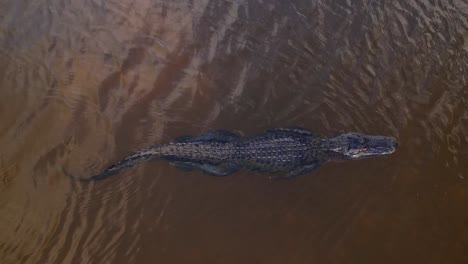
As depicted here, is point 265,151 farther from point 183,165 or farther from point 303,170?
point 183,165

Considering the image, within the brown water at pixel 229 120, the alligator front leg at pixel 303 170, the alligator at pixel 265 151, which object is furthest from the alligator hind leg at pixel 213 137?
the alligator front leg at pixel 303 170

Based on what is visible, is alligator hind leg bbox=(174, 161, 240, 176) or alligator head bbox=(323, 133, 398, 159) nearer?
alligator hind leg bbox=(174, 161, 240, 176)

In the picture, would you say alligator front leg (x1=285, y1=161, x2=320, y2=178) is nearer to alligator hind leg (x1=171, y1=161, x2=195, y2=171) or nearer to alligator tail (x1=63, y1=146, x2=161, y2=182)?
alligator hind leg (x1=171, y1=161, x2=195, y2=171)

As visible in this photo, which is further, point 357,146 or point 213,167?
point 357,146

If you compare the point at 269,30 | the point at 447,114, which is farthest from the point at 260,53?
the point at 447,114

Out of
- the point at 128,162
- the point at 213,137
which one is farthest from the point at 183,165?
the point at 128,162

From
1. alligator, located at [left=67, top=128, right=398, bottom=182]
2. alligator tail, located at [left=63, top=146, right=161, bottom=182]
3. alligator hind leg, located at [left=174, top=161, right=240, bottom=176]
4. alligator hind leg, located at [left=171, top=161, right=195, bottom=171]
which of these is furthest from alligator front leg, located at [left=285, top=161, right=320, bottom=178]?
alligator tail, located at [left=63, top=146, right=161, bottom=182]

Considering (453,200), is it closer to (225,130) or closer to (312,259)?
(312,259)
